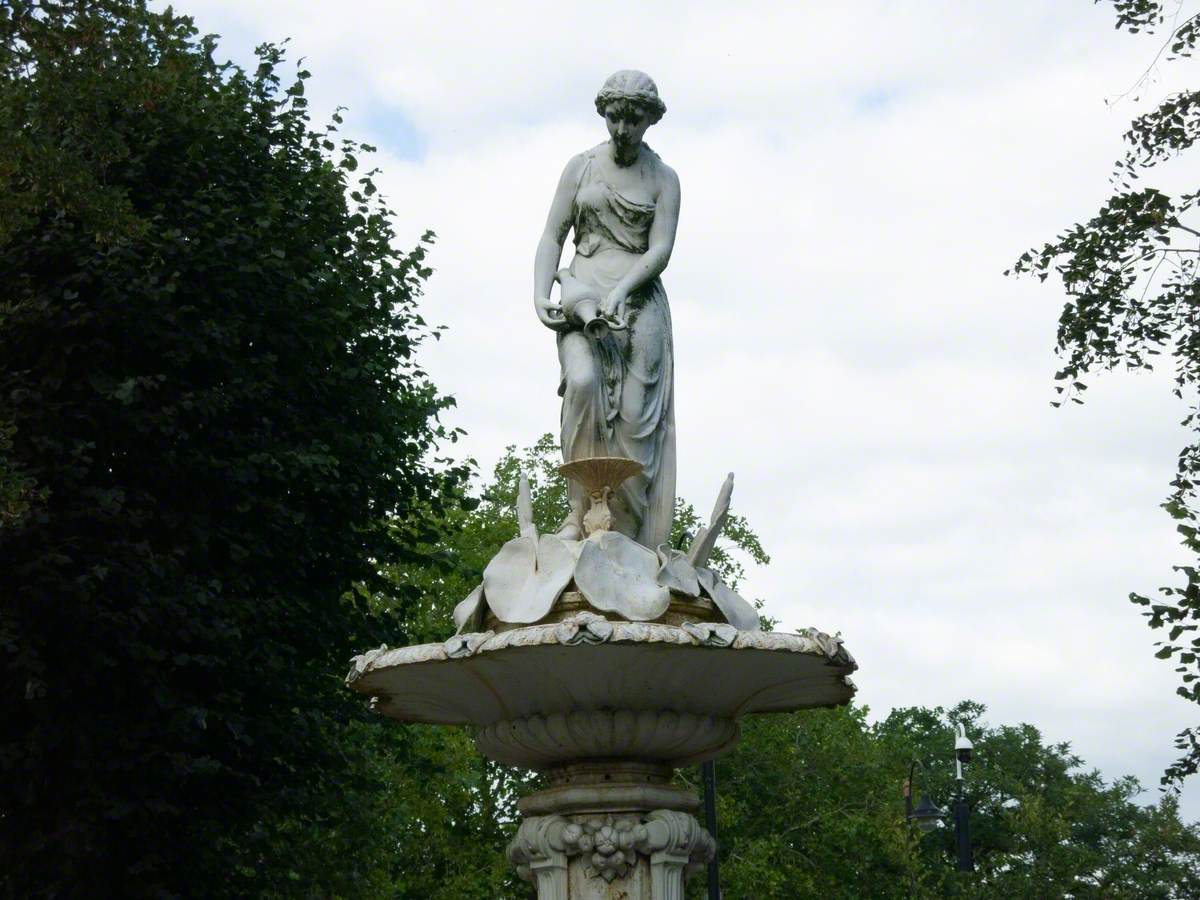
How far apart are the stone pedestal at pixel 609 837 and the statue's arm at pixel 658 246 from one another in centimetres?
244

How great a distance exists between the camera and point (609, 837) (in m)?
8.26

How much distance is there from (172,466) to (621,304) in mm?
6802

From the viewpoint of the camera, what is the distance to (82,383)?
14.9 m

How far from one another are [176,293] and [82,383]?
1.38 meters

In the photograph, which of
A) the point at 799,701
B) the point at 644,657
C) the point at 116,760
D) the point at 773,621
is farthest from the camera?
the point at 773,621

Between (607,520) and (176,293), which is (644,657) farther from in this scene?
(176,293)

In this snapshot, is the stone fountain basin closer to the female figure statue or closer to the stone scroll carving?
the stone scroll carving

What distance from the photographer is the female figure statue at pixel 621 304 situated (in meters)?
9.19

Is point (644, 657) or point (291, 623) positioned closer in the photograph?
point (644, 657)

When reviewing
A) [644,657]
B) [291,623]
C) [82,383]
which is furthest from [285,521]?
[644,657]

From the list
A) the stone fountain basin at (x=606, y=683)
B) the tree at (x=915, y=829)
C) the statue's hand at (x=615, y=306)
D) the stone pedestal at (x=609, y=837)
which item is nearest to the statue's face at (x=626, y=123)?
the statue's hand at (x=615, y=306)

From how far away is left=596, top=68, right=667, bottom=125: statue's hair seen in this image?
9406 mm

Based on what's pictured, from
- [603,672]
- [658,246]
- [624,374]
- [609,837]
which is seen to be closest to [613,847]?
[609,837]

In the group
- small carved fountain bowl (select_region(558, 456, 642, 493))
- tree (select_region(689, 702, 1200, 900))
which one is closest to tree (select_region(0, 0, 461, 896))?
small carved fountain bowl (select_region(558, 456, 642, 493))
